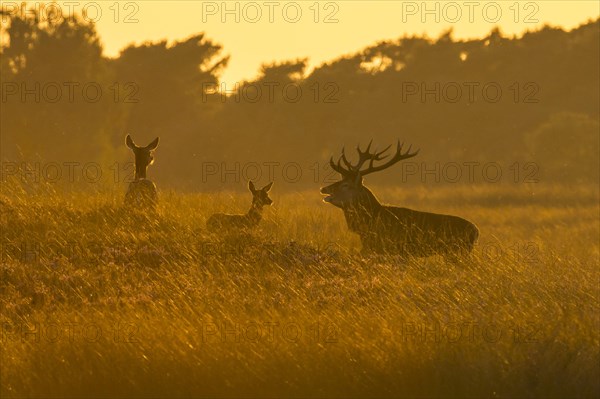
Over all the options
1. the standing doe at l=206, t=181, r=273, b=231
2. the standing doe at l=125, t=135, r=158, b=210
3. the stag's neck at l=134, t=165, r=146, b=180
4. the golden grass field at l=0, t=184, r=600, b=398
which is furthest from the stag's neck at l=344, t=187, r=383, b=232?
the stag's neck at l=134, t=165, r=146, b=180

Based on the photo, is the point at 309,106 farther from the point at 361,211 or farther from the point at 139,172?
the point at 361,211

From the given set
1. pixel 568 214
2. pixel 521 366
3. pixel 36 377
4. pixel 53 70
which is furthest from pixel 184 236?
pixel 53 70

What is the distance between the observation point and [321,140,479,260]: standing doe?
16.4 metres

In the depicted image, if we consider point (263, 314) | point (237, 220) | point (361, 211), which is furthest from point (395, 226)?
point (263, 314)

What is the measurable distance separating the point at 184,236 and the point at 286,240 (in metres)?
1.42

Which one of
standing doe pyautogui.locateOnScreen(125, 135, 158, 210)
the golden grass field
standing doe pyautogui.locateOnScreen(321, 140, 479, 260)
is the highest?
standing doe pyautogui.locateOnScreen(125, 135, 158, 210)

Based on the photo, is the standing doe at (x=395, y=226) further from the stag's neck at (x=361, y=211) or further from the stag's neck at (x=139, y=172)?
the stag's neck at (x=139, y=172)

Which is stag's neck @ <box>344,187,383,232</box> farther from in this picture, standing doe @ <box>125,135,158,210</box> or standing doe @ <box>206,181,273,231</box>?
standing doe @ <box>125,135,158,210</box>

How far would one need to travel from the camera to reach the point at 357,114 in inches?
2549

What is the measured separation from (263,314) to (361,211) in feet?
18.2

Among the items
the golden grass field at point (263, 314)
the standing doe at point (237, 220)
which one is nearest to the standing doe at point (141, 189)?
the golden grass field at point (263, 314)

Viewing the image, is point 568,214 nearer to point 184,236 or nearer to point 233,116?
point 184,236

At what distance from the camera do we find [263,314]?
11773 mm

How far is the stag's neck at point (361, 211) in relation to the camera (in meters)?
17.1
